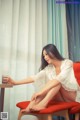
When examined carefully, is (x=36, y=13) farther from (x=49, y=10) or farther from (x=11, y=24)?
(x=11, y=24)

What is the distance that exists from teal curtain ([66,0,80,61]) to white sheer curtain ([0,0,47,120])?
15.7 inches

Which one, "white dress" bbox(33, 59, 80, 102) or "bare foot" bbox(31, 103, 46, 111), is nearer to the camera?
"bare foot" bbox(31, 103, 46, 111)

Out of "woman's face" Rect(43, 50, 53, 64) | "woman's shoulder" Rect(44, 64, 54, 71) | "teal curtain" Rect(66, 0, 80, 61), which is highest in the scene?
"teal curtain" Rect(66, 0, 80, 61)

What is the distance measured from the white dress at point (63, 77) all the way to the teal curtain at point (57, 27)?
0.67 metres

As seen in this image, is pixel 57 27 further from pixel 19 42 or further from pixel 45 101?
pixel 45 101

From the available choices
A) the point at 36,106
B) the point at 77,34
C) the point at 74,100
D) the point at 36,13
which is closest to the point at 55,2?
the point at 36,13

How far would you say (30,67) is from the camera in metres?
2.66

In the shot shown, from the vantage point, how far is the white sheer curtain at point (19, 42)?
251cm

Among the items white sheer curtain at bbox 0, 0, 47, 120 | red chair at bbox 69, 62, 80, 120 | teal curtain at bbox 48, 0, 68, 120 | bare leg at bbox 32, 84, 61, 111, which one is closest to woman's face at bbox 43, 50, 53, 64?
red chair at bbox 69, 62, 80, 120

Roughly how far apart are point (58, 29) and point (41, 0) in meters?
0.48

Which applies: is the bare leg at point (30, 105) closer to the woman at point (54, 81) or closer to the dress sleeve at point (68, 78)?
the woman at point (54, 81)

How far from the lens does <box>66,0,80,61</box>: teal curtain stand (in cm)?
290

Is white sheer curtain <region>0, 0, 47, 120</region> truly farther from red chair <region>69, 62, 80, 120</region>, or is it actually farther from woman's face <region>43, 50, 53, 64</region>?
red chair <region>69, 62, 80, 120</region>

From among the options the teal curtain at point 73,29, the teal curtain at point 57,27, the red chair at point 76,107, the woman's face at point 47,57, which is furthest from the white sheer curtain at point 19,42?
the red chair at point 76,107
